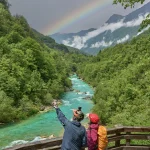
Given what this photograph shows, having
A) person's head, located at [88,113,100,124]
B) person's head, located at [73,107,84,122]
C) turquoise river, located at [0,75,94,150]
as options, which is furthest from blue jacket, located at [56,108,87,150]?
turquoise river, located at [0,75,94,150]

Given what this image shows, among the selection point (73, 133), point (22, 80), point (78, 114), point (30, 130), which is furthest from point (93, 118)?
point (22, 80)

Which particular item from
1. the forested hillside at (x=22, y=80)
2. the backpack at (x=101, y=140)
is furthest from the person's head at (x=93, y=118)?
the forested hillside at (x=22, y=80)

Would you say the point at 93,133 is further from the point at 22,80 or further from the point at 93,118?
the point at 22,80

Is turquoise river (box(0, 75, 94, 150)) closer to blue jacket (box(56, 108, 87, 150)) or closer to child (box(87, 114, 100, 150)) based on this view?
child (box(87, 114, 100, 150))

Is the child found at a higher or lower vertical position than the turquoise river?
higher

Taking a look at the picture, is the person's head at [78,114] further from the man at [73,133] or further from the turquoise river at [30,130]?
the turquoise river at [30,130]

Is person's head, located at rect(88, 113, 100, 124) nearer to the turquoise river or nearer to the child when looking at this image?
the child

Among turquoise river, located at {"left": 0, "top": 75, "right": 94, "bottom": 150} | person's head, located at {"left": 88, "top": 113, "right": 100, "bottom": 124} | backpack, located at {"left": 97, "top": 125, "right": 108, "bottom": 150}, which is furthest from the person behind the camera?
turquoise river, located at {"left": 0, "top": 75, "right": 94, "bottom": 150}

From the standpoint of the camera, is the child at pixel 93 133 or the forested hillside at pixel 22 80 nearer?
the child at pixel 93 133

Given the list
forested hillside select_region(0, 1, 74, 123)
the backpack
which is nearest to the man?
the backpack

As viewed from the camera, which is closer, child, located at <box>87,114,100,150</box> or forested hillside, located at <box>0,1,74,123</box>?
child, located at <box>87,114,100,150</box>

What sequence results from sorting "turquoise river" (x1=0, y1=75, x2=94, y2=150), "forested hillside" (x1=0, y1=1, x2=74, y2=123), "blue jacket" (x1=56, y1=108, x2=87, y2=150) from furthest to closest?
"forested hillside" (x1=0, y1=1, x2=74, y2=123) < "turquoise river" (x1=0, y1=75, x2=94, y2=150) < "blue jacket" (x1=56, y1=108, x2=87, y2=150)

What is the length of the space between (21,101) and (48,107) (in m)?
8.07

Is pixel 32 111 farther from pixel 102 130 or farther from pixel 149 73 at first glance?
pixel 102 130
